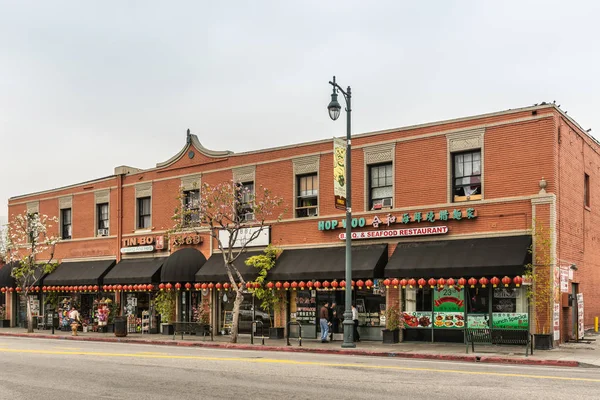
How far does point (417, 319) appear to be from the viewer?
27188mm

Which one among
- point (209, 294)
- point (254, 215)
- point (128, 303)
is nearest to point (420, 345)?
point (254, 215)

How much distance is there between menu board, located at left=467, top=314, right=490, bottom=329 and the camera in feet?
83.6

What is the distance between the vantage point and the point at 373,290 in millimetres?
28500

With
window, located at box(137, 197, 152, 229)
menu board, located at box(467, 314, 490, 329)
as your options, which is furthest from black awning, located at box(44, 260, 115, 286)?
menu board, located at box(467, 314, 490, 329)

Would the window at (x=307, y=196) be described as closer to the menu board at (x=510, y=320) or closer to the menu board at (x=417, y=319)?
the menu board at (x=417, y=319)

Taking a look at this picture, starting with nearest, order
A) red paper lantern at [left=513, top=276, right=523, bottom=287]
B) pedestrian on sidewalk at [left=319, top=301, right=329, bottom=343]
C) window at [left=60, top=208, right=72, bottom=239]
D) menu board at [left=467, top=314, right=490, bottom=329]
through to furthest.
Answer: red paper lantern at [left=513, top=276, right=523, bottom=287], menu board at [left=467, top=314, right=490, bottom=329], pedestrian on sidewalk at [left=319, top=301, right=329, bottom=343], window at [left=60, top=208, right=72, bottom=239]

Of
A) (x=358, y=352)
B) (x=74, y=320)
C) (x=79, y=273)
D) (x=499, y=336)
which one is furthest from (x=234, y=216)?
(x=79, y=273)

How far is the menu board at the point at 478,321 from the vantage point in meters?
25.5

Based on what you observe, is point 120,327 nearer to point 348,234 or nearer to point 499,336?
point 348,234

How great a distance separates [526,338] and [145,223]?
22.7 meters

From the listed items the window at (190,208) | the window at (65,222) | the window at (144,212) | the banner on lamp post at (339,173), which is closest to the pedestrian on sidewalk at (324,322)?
the banner on lamp post at (339,173)

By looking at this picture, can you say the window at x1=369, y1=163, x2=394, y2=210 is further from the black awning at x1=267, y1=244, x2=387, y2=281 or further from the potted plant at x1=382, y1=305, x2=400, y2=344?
the potted plant at x1=382, y1=305, x2=400, y2=344

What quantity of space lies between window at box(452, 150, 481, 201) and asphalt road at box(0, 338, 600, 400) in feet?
28.8

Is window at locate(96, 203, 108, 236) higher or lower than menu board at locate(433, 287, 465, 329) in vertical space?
higher
